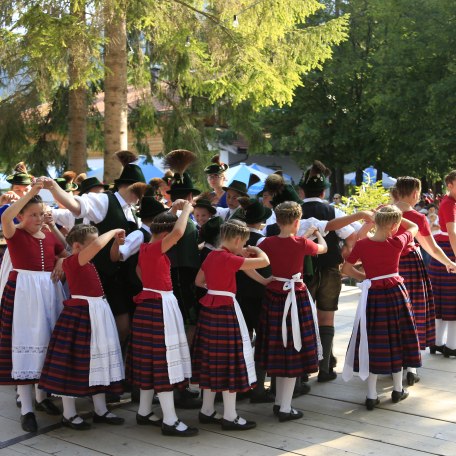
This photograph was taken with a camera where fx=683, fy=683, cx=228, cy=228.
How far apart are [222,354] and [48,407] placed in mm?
1436

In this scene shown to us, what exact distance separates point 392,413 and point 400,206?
64.9 inches

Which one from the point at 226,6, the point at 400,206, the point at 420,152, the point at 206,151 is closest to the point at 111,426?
the point at 400,206

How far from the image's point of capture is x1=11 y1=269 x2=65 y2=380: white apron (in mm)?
4520

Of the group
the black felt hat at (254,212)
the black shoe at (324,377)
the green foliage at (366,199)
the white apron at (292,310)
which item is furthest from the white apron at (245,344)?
the green foliage at (366,199)

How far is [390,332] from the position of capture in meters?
4.75

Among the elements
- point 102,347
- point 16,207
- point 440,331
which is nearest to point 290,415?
point 102,347

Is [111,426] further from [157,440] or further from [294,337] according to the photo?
[294,337]

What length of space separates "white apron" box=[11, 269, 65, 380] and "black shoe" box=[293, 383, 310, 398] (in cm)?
188

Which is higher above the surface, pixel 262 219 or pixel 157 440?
pixel 262 219

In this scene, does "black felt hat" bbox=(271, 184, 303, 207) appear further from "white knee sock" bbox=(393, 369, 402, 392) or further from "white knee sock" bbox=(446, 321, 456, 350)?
"white knee sock" bbox=(446, 321, 456, 350)

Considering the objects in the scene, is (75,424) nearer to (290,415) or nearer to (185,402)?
(185,402)

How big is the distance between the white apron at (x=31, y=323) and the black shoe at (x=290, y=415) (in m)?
1.65

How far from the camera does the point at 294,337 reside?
4.59 m

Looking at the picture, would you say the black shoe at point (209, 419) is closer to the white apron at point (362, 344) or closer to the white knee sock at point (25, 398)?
the white apron at point (362, 344)
